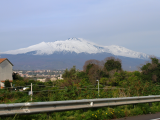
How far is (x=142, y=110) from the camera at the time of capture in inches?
354

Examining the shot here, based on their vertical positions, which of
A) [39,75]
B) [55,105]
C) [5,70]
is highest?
[5,70]

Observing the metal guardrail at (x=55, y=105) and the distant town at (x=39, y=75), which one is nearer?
the metal guardrail at (x=55, y=105)

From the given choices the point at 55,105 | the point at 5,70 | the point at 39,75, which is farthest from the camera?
the point at 5,70

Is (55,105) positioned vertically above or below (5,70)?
below

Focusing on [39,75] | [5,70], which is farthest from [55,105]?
[5,70]

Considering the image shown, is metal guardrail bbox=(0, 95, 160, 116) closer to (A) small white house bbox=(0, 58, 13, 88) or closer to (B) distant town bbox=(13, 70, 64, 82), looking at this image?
(B) distant town bbox=(13, 70, 64, 82)

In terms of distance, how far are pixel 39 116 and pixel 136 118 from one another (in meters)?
4.01

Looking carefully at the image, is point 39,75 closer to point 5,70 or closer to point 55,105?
point 5,70

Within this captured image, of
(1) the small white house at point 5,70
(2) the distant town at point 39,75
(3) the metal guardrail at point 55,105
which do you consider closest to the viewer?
(3) the metal guardrail at point 55,105

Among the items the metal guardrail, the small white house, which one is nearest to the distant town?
the small white house

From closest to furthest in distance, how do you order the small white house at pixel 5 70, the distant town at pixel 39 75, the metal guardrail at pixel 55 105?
the metal guardrail at pixel 55 105, the distant town at pixel 39 75, the small white house at pixel 5 70

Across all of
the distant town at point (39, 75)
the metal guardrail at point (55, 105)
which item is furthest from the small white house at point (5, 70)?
the metal guardrail at point (55, 105)

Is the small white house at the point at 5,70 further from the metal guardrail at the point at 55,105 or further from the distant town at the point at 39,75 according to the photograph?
the metal guardrail at the point at 55,105

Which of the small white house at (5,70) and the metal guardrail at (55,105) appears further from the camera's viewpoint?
the small white house at (5,70)
